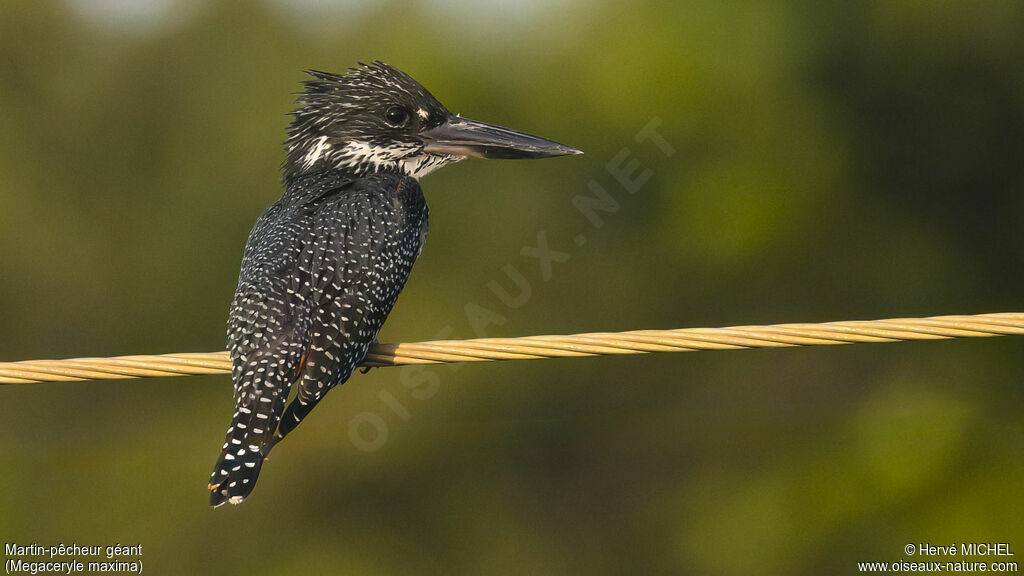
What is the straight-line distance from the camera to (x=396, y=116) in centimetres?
523

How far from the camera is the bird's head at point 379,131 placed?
520 cm

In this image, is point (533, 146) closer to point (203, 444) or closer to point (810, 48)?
point (203, 444)

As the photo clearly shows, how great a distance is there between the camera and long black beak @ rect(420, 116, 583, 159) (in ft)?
17.2

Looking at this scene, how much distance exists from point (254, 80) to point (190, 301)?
3510 millimetres

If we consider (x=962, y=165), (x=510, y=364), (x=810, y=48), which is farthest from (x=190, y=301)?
(x=962, y=165)

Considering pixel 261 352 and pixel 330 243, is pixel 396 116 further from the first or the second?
pixel 261 352

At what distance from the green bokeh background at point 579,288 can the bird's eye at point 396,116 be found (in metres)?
6.86

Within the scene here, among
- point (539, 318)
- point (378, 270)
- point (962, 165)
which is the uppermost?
point (378, 270)

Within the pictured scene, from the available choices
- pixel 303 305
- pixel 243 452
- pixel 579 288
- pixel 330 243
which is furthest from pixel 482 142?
pixel 579 288

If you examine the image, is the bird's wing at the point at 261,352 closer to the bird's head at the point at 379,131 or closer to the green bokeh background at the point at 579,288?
the bird's head at the point at 379,131

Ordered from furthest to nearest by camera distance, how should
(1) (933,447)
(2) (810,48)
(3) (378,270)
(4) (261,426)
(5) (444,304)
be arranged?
1. (2) (810,48)
2. (5) (444,304)
3. (1) (933,447)
4. (3) (378,270)
5. (4) (261,426)

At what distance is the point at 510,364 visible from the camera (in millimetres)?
13430

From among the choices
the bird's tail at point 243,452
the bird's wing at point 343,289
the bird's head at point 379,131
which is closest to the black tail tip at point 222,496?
the bird's tail at point 243,452

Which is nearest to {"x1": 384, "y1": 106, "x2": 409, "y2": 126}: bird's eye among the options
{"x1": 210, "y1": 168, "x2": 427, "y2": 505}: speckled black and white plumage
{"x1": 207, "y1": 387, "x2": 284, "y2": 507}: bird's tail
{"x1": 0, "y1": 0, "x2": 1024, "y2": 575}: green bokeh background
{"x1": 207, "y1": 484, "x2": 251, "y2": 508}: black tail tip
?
{"x1": 210, "y1": 168, "x2": 427, "y2": 505}: speckled black and white plumage
